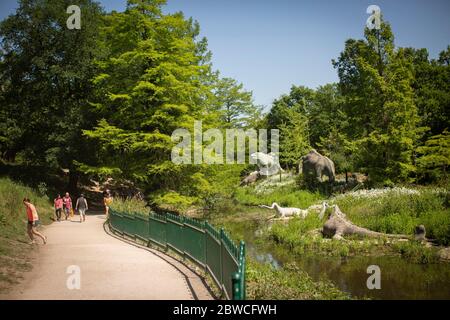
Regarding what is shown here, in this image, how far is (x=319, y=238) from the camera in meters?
17.3

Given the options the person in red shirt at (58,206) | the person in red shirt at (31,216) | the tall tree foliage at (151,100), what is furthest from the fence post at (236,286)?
the person in red shirt at (58,206)

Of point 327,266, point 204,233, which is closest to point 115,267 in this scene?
point 204,233

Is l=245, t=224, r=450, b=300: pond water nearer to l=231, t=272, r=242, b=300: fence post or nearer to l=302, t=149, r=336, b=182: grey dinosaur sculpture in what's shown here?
l=231, t=272, r=242, b=300: fence post

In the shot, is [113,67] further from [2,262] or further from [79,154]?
[2,262]

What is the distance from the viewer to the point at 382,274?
12531 millimetres

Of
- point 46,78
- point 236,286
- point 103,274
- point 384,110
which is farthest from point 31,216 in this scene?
point 384,110

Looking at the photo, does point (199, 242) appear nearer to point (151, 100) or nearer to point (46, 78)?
point (151, 100)

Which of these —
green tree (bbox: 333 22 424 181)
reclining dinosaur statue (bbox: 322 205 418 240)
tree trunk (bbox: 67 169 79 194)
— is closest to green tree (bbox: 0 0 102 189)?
tree trunk (bbox: 67 169 79 194)

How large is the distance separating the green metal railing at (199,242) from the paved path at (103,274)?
56 centimetres

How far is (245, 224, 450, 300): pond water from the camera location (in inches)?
Result: 419

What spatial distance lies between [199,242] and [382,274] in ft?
20.7

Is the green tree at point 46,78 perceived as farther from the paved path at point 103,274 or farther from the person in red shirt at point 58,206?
the paved path at point 103,274

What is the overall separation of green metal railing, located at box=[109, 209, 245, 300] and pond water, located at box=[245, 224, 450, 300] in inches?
125

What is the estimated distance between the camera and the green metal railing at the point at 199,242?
6.80 m
